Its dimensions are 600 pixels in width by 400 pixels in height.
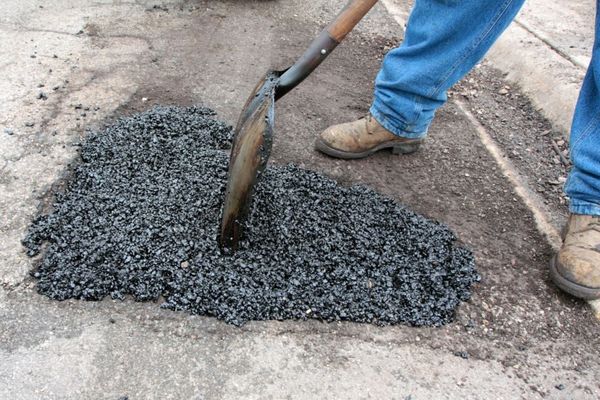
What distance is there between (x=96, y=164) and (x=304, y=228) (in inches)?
39.5

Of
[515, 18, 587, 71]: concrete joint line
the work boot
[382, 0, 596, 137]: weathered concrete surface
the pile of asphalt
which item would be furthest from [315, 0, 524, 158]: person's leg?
[515, 18, 587, 71]: concrete joint line

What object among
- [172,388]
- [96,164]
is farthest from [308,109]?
[172,388]

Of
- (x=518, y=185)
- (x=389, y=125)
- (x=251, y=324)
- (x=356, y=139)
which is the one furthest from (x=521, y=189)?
(x=251, y=324)

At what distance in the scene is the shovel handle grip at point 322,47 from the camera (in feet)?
6.05

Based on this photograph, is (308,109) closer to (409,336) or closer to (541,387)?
(409,336)

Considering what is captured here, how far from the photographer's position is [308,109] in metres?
2.85

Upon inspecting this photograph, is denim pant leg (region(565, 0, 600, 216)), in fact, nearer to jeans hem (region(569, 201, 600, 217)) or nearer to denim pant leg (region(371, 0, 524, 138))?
jeans hem (region(569, 201, 600, 217))

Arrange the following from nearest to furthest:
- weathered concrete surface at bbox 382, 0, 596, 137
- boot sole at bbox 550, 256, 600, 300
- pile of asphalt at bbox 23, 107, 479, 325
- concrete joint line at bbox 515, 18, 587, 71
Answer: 1. pile of asphalt at bbox 23, 107, 479, 325
2. boot sole at bbox 550, 256, 600, 300
3. weathered concrete surface at bbox 382, 0, 596, 137
4. concrete joint line at bbox 515, 18, 587, 71

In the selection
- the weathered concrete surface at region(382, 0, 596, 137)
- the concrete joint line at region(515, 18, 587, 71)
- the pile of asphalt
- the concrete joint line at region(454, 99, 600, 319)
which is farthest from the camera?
the concrete joint line at region(515, 18, 587, 71)

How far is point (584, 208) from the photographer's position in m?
2.01

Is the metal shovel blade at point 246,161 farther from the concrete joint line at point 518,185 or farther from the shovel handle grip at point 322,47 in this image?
the concrete joint line at point 518,185

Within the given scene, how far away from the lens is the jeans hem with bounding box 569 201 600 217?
1.99 meters

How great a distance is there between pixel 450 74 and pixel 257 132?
1066 millimetres

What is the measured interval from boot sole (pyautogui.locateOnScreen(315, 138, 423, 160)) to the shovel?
61cm
